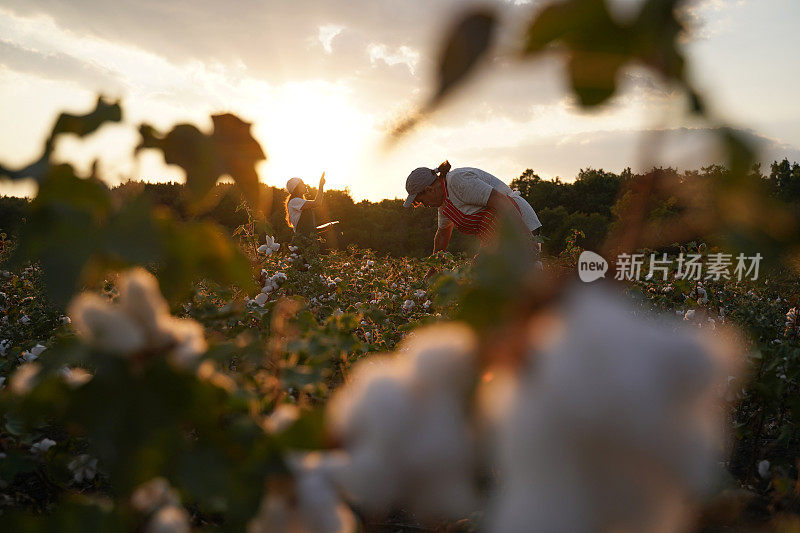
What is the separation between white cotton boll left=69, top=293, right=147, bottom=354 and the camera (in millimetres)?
483

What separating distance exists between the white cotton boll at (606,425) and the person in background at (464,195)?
4.02 metres

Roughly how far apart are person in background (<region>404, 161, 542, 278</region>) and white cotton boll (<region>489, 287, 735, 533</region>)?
4.02 metres

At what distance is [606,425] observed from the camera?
31 cm

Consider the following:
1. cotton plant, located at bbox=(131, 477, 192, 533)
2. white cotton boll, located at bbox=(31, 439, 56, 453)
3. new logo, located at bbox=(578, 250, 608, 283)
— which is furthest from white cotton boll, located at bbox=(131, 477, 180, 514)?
white cotton boll, located at bbox=(31, 439, 56, 453)

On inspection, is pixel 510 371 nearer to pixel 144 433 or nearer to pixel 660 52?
pixel 660 52

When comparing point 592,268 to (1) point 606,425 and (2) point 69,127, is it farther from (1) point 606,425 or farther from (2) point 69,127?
Answer: (2) point 69,127

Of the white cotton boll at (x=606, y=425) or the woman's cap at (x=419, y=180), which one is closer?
the white cotton boll at (x=606, y=425)

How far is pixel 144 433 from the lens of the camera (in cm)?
52

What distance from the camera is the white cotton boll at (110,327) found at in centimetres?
48

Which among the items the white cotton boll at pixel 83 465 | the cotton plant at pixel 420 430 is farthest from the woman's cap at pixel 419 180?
the cotton plant at pixel 420 430

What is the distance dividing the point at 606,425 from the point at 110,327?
40 cm

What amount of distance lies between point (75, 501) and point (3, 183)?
37cm

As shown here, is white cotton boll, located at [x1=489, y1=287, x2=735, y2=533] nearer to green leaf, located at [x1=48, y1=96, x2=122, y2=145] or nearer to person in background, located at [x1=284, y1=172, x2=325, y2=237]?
green leaf, located at [x1=48, y1=96, x2=122, y2=145]

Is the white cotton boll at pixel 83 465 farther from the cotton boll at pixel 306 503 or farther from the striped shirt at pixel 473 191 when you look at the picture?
the striped shirt at pixel 473 191
